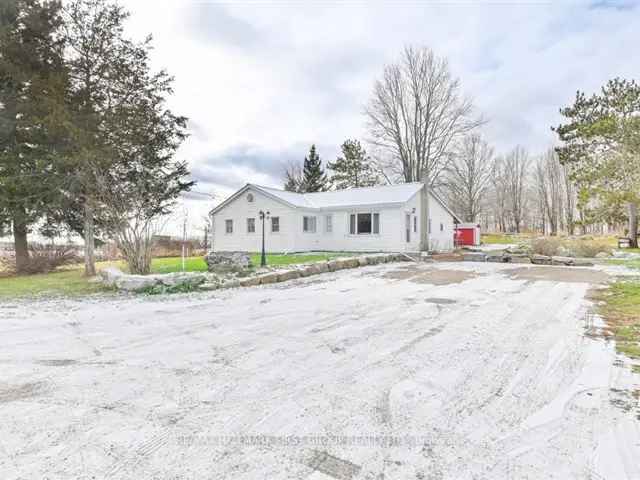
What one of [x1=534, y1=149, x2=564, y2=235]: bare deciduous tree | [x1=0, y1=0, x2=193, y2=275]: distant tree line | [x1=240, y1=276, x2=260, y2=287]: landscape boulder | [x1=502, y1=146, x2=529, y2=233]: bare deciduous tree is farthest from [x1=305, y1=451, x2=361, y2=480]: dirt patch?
[x1=502, y1=146, x2=529, y2=233]: bare deciduous tree

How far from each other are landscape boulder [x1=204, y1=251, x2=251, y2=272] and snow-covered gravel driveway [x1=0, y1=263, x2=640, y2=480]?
410cm

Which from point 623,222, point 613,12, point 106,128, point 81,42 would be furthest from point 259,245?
point 623,222

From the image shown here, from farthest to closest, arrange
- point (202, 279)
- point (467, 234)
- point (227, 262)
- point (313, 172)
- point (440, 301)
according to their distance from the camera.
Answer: point (313, 172) → point (467, 234) → point (227, 262) → point (202, 279) → point (440, 301)

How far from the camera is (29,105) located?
11.0 m

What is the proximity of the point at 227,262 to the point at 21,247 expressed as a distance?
30.6 feet

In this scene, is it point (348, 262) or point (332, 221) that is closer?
point (348, 262)

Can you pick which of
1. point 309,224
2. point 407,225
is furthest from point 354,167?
point 407,225

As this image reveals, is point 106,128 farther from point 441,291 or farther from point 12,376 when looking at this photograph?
point 441,291

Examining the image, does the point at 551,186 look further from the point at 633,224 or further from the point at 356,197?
the point at 356,197

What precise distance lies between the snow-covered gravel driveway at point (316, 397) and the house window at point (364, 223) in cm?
1215

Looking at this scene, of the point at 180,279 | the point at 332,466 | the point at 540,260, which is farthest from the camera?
the point at 540,260

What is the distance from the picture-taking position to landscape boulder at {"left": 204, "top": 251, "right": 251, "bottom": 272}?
9.47 metres

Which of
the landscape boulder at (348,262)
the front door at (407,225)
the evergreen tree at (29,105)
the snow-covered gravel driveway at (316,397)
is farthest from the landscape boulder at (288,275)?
the front door at (407,225)

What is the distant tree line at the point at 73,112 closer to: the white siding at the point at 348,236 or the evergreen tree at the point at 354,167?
the white siding at the point at 348,236
